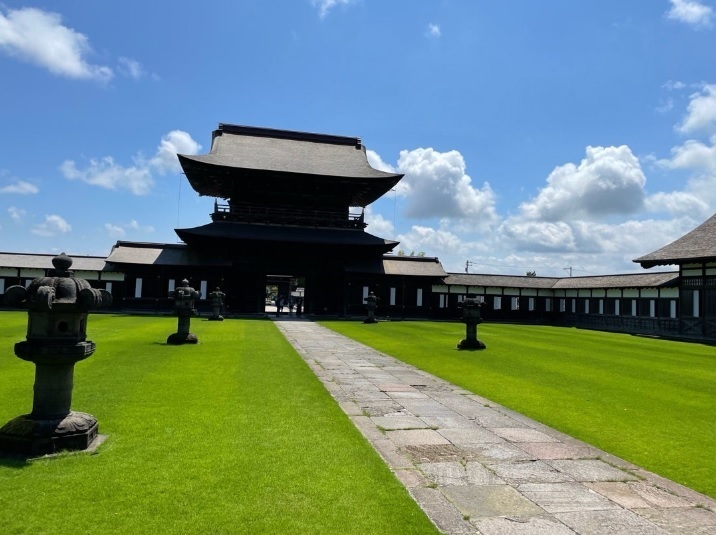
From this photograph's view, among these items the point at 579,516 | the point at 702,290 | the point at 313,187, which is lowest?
the point at 579,516

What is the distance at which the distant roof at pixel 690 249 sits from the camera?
1022 inches

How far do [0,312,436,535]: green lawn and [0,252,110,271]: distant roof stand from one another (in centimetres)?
2844

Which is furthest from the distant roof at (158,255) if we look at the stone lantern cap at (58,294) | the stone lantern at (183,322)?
the stone lantern cap at (58,294)

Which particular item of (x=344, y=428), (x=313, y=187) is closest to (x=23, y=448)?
(x=344, y=428)

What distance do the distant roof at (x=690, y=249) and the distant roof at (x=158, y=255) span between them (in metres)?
26.0

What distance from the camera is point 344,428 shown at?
251 inches

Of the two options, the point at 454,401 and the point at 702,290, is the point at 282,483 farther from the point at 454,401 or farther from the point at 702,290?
the point at 702,290

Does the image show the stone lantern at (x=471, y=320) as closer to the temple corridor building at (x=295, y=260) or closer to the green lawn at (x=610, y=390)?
the green lawn at (x=610, y=390)

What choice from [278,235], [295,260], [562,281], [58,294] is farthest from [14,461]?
[562,281]

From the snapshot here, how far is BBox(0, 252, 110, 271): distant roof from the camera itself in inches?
1332

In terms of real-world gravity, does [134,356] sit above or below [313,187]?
below

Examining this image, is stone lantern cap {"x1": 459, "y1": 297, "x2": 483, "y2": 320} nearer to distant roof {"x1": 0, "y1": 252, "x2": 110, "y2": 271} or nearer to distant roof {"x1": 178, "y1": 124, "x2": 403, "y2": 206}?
distant roof {"x1": 178, "y1": 124, "x2": 403, "y2": 206}

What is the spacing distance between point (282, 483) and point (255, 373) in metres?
5.86

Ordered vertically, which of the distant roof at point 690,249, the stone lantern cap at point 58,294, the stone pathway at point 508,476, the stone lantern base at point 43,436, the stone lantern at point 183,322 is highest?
the distant roof at point 690,249
